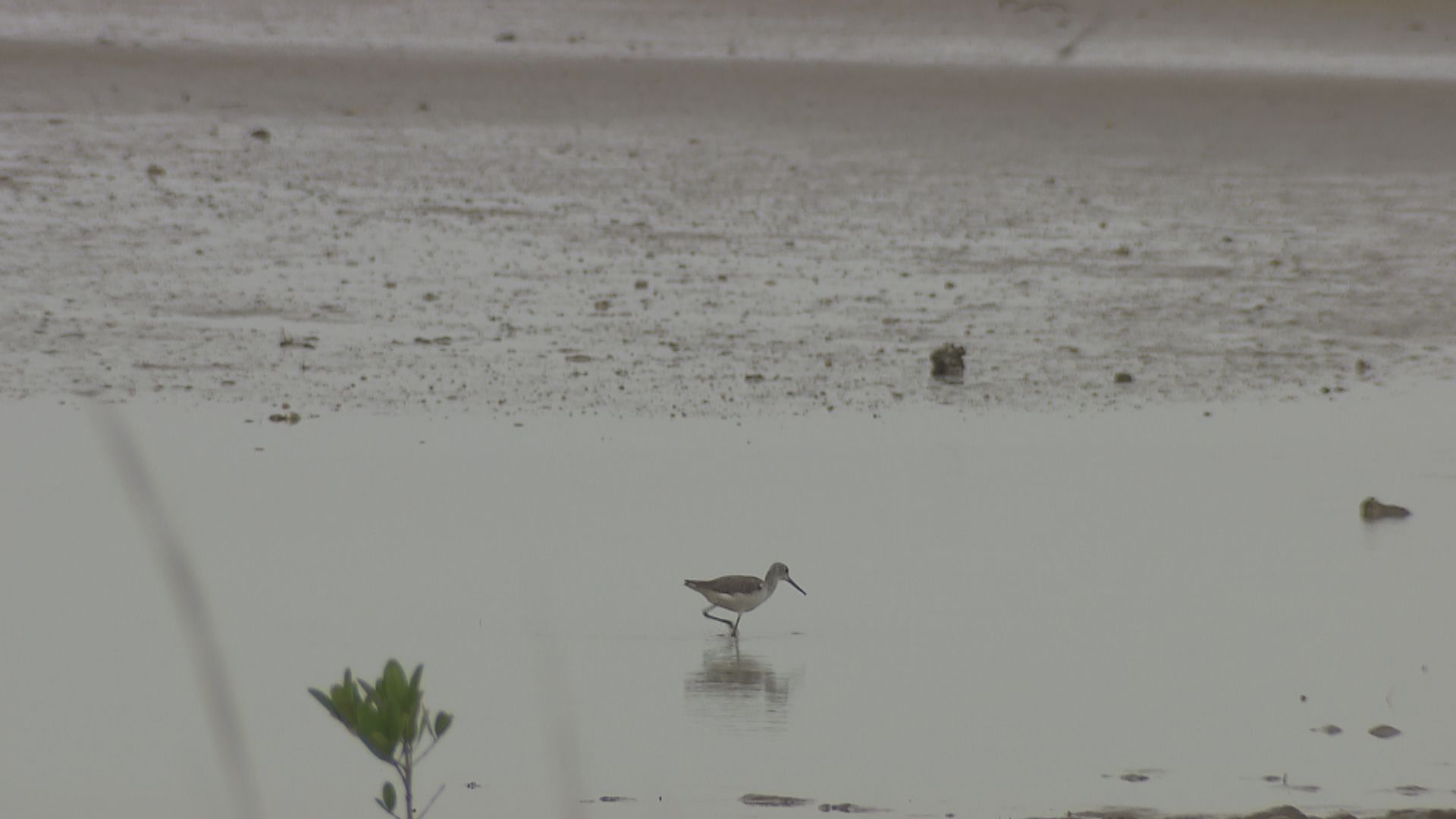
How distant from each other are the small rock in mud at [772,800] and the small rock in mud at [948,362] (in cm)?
571

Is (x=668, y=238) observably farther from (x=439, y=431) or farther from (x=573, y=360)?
(x=439, y=431)

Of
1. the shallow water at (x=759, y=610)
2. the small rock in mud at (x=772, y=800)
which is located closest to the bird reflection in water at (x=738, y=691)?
the shallow water at (x=759, y=610)

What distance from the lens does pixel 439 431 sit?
898cm

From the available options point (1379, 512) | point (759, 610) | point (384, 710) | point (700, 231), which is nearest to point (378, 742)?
point (384, 710)

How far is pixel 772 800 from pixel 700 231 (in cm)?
1033

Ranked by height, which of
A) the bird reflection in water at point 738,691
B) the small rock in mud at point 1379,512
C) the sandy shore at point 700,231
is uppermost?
the sandy shore at point 700,231

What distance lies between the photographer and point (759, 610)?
22.4 feet

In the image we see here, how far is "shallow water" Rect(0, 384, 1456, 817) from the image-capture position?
5.18 metres

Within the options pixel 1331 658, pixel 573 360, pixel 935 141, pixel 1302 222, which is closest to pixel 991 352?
pixel 573 360

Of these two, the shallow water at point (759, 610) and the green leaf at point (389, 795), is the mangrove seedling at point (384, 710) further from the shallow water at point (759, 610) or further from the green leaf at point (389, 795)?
the shallow water at point (759, 610)

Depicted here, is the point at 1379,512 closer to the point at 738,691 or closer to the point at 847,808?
the point at 738,691

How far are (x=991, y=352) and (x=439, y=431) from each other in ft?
10.9

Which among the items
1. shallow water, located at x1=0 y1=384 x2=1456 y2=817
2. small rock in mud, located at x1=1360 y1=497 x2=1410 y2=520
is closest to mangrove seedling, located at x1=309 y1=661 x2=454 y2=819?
shallow water, located at x1=0 y1=384 x2=1456 y2=817

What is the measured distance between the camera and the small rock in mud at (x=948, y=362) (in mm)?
10508
